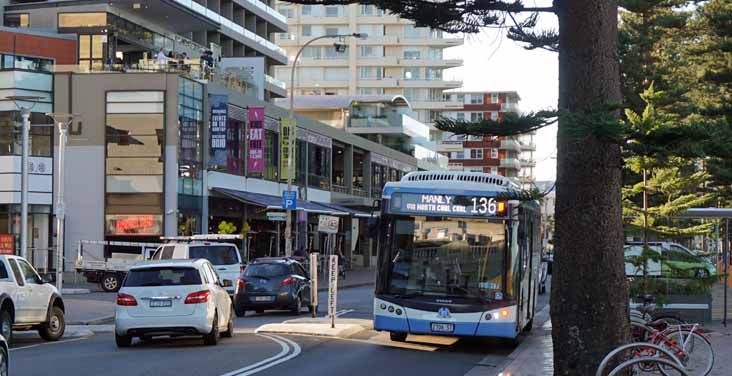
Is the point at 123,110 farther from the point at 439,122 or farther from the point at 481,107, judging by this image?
the point at 481,107

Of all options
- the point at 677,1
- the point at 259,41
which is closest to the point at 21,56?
the point at 259,41

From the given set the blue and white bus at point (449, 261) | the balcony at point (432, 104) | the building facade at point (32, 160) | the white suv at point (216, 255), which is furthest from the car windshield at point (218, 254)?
the balcony at point (432, 104)

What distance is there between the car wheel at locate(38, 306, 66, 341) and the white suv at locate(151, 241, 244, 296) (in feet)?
34.3

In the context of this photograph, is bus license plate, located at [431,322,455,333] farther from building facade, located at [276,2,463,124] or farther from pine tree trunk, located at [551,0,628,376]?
building facade, located at [276,2,463,124]

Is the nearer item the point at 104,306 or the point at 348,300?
the point at 104,306

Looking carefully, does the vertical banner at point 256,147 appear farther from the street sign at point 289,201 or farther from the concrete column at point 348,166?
the concrete column at point 348,166

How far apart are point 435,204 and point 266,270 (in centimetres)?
1034

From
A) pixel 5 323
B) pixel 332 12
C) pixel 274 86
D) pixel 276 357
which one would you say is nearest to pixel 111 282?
pixel 5 323

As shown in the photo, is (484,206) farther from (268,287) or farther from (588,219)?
(588,219)

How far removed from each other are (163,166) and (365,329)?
26.1m

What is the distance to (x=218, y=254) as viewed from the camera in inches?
1332

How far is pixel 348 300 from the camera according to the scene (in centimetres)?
3781

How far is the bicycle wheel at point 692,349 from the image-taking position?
13.8 metres

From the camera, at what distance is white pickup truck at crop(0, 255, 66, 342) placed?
19734mm
